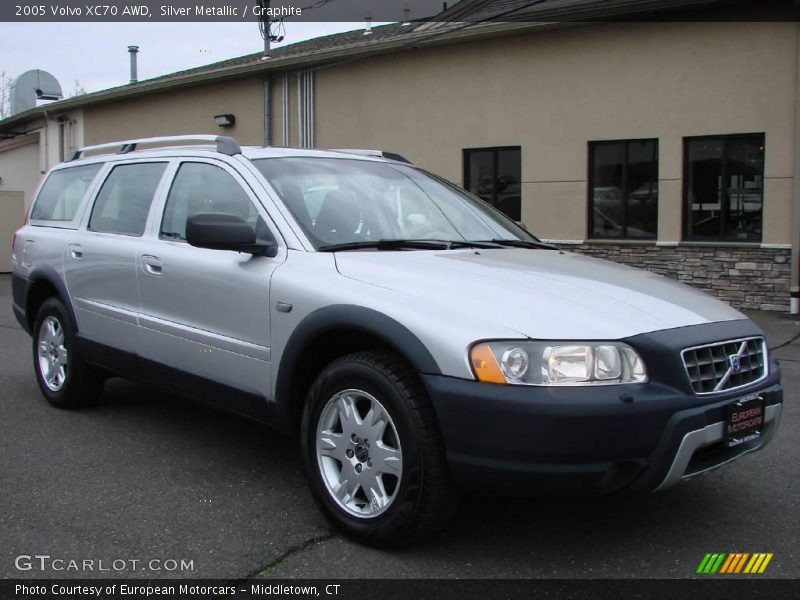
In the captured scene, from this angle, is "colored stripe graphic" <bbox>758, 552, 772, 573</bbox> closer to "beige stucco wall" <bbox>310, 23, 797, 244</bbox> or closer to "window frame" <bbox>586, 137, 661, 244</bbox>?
"beige stucco wall" <bbox>310, 23, 797, 244</bbox>

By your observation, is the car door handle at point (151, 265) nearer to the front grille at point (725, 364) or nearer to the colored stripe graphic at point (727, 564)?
the front grille at point (725, 364)

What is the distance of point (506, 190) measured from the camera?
13711 millimetres

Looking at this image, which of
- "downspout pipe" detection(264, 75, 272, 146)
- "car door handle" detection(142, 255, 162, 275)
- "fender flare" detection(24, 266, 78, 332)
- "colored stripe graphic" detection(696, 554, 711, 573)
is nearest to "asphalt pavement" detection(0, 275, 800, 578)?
"colored stripe graphic" detection(696, 554, 711, 573)

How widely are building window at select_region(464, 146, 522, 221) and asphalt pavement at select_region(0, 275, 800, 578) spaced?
29.4ft

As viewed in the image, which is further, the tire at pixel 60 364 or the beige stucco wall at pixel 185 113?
the beige stucco wall at pixel 185 113

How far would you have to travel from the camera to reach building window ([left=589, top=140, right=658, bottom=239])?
12234mm

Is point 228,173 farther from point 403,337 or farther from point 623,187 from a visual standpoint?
point 623,187

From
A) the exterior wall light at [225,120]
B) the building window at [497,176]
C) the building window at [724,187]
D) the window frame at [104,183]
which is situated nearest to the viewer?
the window frame at [104,183]

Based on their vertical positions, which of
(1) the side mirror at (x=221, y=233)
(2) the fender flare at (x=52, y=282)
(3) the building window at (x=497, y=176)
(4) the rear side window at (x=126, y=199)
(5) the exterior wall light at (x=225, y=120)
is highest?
(5) the exterior wall light at (x=225, y=120)

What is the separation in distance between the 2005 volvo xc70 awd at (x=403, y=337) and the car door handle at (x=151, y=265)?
1cm

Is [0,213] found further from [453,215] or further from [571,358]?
[571,358]

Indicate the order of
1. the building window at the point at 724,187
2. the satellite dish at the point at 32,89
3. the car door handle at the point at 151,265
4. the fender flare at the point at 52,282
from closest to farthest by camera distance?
the car door handle at the point at 151,265 → the fender flare at the point at 52,282 → the building window at the point at 724,187 → the satellite dish at the point at 32,89

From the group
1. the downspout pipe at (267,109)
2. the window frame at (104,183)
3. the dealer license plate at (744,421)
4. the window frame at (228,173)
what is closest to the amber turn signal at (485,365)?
the dealer license plate at (744,421)

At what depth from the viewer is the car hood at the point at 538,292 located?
3016mm
